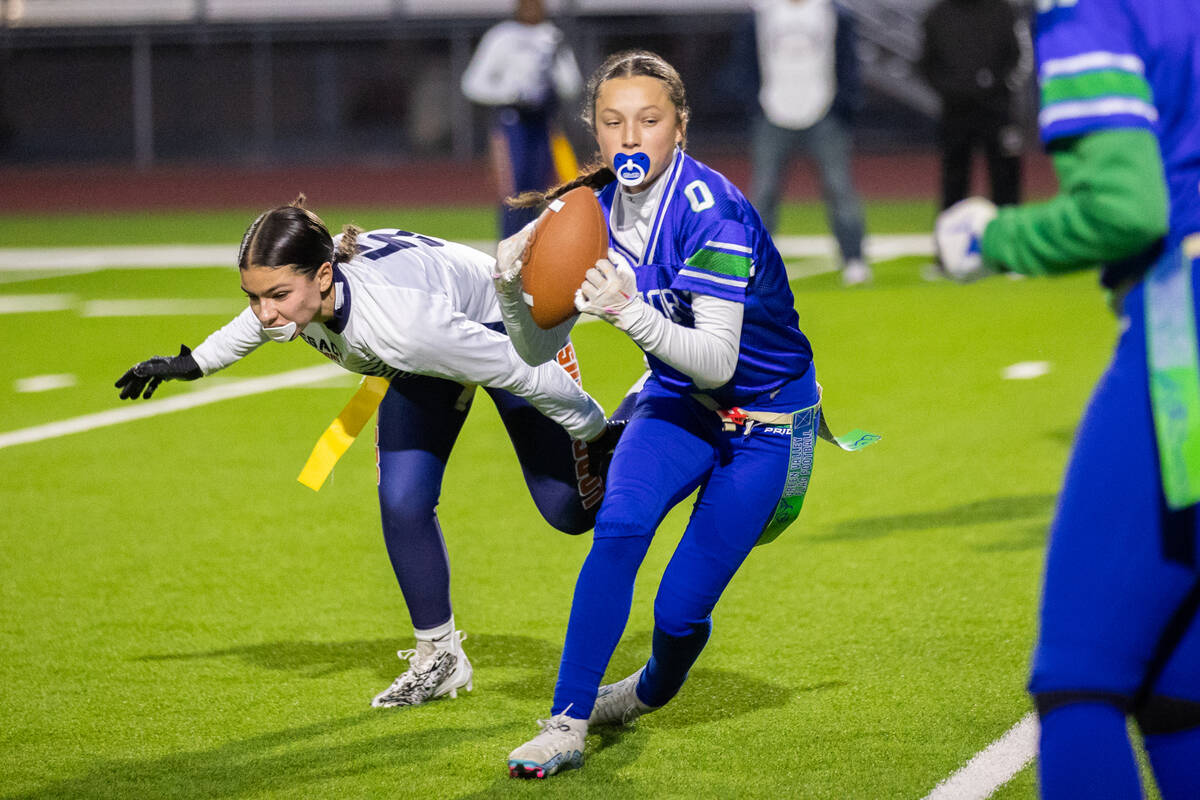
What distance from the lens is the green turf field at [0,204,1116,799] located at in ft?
12.9

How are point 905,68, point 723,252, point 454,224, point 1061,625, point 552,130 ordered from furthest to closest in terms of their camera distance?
1. point 905,68
2. point 454,224
3. point 552,130
4. point 723,252
5. point 1061,625

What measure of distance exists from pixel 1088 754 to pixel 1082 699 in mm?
88

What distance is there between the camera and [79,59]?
27.9 metres

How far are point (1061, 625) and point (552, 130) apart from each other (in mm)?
11344

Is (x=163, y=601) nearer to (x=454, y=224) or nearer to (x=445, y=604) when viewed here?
(x=445, y=604)

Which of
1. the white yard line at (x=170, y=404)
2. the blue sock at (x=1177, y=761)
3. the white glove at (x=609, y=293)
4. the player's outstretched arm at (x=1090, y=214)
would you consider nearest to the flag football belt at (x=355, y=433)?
the white glove at (x=609, y=293)

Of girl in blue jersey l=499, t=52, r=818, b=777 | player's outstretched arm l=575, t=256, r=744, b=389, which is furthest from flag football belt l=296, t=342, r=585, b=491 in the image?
player's outstretched arm l=575, t=256, r=744, b=389

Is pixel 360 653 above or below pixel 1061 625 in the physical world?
below

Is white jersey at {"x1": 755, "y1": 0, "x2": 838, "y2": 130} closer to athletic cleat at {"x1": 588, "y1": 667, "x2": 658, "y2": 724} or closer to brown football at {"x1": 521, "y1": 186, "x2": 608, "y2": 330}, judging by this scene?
athletic cleat at {"x1": 588, "y1": 667, "x2": 658, "y2": 724}

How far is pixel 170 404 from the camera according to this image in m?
→ 8.82

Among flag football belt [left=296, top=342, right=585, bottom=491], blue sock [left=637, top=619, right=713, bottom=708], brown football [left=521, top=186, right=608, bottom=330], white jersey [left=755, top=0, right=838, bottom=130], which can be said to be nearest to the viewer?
brown football [left=521, top=186, right=608, bottom=330]

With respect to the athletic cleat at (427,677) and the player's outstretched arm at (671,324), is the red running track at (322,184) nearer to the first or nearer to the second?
the athletic cleat at (427,677)

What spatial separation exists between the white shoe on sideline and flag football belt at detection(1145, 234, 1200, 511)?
1033cm

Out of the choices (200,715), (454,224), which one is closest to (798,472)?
(200,715)
